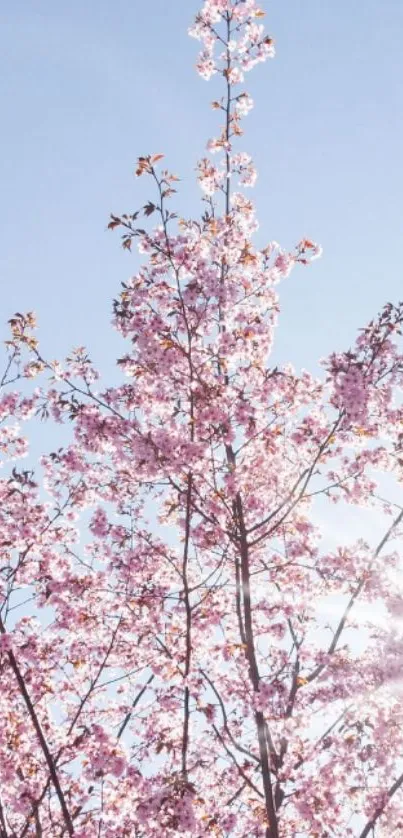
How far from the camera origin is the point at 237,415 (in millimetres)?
8359

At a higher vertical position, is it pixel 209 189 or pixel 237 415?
pixel 209 189

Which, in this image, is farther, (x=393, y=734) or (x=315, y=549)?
(x=315, y=549)

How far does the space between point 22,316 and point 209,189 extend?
324 centimetres

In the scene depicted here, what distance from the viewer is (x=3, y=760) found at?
338 inches

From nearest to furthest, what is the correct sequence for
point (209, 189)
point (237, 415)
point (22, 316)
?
point (237, 415) < point (22, 316) < point (209, 189)

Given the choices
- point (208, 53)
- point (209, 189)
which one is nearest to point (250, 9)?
point (208, 53)

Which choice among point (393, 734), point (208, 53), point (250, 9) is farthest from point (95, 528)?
point (250, 9)

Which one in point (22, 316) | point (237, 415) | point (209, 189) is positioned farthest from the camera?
point (209, 189)

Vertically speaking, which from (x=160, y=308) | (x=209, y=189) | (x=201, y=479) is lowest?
(x=201, y=479)

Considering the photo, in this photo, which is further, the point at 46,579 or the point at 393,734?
the point at 46,579

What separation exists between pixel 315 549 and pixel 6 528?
4.37m

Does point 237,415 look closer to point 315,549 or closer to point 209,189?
point 315,549

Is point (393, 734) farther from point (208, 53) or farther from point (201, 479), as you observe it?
point (208, 53)

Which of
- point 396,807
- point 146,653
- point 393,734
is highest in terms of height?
point 146,653
